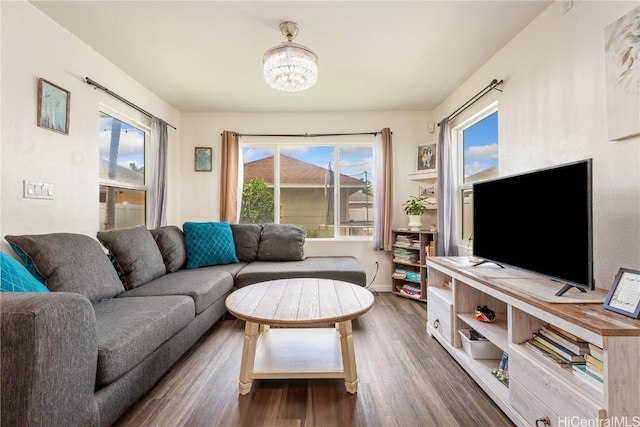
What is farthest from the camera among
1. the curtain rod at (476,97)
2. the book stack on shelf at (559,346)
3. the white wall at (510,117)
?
the curtain rod at (476,97)

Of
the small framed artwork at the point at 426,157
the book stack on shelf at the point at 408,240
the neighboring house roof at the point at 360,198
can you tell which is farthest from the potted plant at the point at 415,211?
the neighboring house roof at the point at 360,198

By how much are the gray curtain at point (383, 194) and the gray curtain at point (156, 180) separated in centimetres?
258

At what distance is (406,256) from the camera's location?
344 cm

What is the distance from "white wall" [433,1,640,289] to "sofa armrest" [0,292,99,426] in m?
2.17

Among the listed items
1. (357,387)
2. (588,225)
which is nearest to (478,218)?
(588,225)

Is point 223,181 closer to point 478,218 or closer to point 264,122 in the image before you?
point 264,122

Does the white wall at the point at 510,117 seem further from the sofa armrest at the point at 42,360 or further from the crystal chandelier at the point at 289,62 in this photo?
the crystal chandelier at the point at 289,62

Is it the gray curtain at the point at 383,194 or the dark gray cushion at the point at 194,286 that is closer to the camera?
the dark gray cushion at the point at 194,286

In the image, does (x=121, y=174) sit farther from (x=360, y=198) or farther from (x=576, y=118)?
→ (x=576, y=118)

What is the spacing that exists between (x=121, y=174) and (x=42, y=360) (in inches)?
95.3

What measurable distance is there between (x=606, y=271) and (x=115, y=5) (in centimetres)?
338

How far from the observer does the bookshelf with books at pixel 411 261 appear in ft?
10.7

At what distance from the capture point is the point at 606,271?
59.1 inches

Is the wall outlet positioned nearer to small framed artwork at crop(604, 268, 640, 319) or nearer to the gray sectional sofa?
the gray sectional sofa
